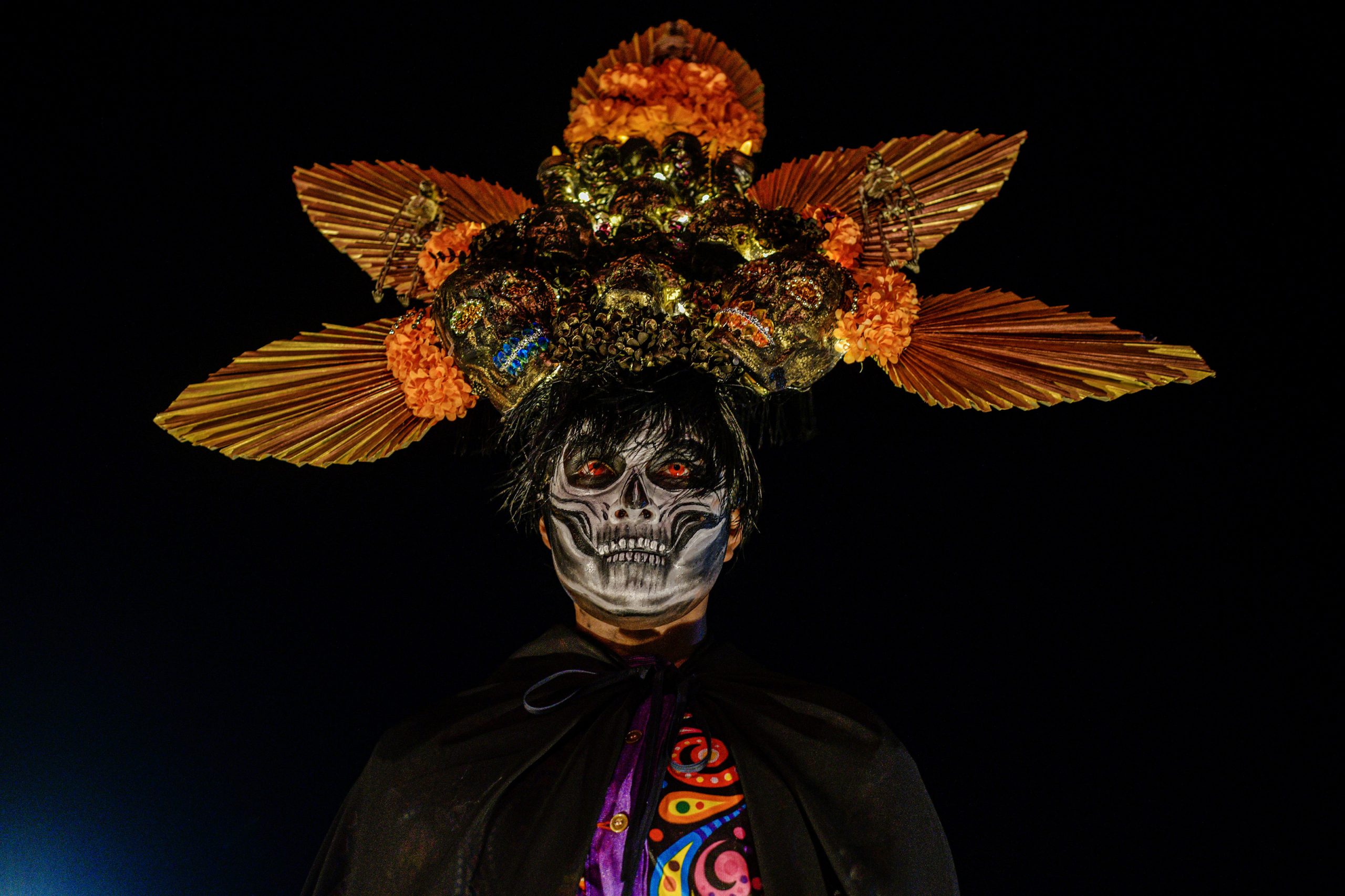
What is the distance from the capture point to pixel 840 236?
5.98 ft

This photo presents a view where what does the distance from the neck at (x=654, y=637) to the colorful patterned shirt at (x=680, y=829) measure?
0.51ft

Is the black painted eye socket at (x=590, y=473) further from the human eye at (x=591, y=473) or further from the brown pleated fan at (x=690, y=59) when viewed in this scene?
the brown pleated fan at (x=690, y=59)

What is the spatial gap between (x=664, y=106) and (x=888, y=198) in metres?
0.39

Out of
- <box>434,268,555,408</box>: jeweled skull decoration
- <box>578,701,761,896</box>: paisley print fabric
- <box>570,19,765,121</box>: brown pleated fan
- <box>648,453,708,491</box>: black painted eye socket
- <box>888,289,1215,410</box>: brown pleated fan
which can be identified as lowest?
<box>578,701,761,896</box>: paisley print fabric

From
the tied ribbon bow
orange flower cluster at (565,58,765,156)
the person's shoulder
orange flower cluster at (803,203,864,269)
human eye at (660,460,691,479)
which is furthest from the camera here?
orange flower cluster at (565,58,765,156)

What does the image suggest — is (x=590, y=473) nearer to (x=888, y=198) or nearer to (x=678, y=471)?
(x=678, y=471)

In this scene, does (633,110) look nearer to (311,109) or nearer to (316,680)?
(311,109)

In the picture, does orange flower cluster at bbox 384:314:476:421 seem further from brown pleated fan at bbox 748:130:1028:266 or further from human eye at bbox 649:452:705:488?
brown pleated fan at bbox 748:130:1028:266

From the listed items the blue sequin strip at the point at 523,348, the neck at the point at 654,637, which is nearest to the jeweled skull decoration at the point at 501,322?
the blue sequin strip at the point at 523,348

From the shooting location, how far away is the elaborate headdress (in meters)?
1.69

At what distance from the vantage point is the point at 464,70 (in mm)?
2418

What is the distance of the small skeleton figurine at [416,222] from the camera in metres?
1.93

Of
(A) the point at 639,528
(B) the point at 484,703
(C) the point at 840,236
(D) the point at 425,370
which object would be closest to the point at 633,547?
(A) the point at 639,528

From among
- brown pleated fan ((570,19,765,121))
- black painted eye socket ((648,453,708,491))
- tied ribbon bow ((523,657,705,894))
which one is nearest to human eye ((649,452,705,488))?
black painted eye socket ((648,453,708,491))
